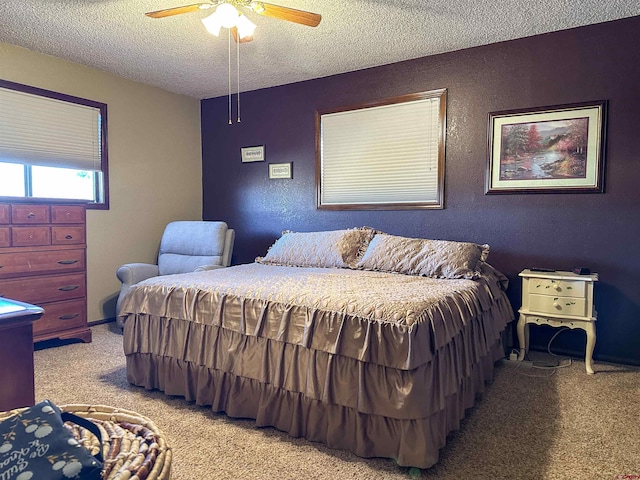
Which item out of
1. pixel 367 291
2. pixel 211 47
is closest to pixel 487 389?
pixel 367 291

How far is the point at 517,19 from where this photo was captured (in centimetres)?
297

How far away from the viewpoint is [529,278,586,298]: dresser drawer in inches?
111

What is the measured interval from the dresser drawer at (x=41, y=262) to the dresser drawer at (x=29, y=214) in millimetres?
240

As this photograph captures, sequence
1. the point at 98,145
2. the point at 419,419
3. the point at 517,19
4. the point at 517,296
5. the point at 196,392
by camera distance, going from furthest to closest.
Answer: the point at 98,145 < the point at 517,296 < the point at 517,19 < the point at 196,392 < the point at 419,419

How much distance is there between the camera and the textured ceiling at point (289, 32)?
9.14ft

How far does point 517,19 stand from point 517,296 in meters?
2.06

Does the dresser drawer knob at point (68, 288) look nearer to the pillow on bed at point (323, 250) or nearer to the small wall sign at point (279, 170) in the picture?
the pillow on bed at point (323, 250)

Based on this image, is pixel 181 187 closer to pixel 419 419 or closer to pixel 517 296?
pixel 517 296

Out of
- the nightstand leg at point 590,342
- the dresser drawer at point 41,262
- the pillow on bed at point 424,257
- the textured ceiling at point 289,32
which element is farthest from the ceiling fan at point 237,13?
the nightstand leg at point 590,342

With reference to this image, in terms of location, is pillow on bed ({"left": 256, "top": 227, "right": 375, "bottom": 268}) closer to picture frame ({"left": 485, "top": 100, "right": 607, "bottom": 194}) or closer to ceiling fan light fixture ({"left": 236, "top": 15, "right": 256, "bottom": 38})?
picture frame ({"left": 485, "top": 100, "right": 607, "bottom": 194})

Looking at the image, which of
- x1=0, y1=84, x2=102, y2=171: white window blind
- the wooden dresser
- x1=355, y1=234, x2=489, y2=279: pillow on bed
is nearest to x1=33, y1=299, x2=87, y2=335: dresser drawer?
the wooden dresser

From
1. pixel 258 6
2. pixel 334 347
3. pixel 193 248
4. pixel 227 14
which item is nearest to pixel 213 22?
pixel 227 14

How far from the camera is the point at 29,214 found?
125 inches

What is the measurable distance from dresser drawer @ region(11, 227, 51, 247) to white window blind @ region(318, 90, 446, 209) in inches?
94.0
